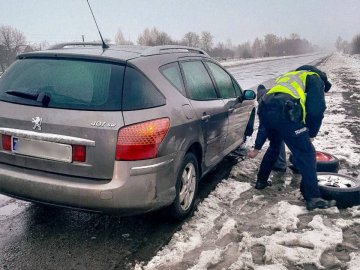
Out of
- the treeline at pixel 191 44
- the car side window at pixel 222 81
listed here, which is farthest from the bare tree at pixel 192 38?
the car side window at pixel 222 81

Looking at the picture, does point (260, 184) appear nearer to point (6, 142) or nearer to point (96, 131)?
point (96, 131)

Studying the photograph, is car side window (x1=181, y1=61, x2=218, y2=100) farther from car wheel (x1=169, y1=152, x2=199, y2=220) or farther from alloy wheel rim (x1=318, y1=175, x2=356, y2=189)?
alloy wheel rim (x1=318, y1=175, x2=356, y2=189)

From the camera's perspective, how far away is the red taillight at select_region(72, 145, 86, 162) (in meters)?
3.04

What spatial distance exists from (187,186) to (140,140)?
1.05m

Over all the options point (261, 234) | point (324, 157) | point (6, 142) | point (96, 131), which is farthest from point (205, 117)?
point (324, 157)

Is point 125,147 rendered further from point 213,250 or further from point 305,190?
point 305,190

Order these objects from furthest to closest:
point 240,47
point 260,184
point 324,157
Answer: point 240,47, point 324,157, point 260,184

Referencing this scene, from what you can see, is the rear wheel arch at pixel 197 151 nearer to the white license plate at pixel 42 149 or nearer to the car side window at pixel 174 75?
the car side window at pixel 174 75

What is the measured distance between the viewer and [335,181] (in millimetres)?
4766

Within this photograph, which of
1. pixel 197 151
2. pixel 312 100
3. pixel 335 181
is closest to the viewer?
pixel 197 151

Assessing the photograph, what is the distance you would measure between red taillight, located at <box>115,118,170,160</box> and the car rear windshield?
24 cm

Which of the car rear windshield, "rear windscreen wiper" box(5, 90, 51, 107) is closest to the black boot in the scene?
the car rear windshield

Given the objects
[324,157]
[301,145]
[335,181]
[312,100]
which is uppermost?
[312,100]

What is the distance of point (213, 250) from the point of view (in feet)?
10.8
